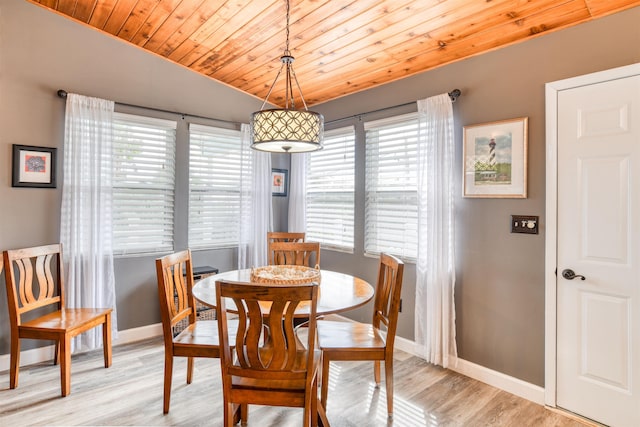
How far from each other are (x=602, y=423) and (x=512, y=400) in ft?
1.60

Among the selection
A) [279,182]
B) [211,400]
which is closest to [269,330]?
[211,400]

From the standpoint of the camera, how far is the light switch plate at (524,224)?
2424mm

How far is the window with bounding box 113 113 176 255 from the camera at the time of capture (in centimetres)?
329

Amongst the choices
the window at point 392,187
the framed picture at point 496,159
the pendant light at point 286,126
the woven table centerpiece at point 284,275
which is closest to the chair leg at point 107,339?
the woven table centerpiece at point 284,275

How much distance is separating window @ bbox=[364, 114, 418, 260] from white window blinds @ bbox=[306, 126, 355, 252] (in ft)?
0.87

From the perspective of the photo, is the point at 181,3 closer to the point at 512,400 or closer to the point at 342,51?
the point at 342,51

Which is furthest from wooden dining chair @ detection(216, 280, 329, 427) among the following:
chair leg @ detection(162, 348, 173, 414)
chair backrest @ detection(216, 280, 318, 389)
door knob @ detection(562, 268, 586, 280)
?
door knob @ detection(562, 268, 586, 280)

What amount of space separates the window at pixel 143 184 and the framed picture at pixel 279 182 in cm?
120

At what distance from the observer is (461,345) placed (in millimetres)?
2842

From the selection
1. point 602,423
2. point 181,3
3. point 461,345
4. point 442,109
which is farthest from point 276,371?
point 181,3

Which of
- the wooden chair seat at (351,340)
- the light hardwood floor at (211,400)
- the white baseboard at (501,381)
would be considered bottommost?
the light hardwood floor at (211,400)

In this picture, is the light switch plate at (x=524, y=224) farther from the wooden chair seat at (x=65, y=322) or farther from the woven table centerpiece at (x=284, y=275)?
the wooden chair seat at (x=65, y=322)

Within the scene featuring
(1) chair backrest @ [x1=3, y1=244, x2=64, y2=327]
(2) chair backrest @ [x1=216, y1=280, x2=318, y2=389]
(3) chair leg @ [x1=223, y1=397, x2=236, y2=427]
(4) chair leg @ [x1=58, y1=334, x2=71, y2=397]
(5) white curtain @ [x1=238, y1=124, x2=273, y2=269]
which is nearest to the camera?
(2) chair backrest @ [x1=216, y1=280, x2=318, y2=389]

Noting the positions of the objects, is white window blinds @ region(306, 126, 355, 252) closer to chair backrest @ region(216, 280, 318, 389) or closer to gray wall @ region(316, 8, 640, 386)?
gray wall @ region(316, 8, 640, 386)
